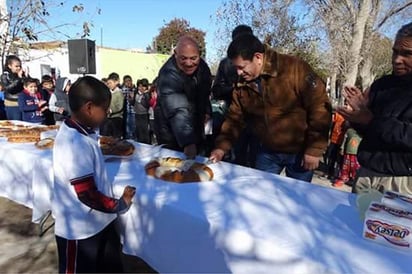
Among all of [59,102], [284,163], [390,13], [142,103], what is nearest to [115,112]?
[142,103]

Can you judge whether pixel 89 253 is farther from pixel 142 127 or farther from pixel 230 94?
pixel 142 127

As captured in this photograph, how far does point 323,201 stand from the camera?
177 cm

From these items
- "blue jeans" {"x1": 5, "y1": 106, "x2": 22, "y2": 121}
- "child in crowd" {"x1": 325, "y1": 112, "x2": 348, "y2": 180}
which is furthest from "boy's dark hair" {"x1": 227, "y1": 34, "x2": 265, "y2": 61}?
"blue jeans" {"x1": 5, "y1": 106, "x2": 22, "y2": 121}

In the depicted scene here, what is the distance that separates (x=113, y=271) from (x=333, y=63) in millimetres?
12101

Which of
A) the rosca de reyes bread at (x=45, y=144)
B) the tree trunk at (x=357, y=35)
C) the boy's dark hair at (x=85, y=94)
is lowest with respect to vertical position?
the rosca de reyes bread at (x=45, y=144)

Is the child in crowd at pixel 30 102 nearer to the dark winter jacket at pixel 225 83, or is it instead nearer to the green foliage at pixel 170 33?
the dark winter jacket at pixel 225 83

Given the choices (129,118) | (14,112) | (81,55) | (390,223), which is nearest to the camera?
(390,223)

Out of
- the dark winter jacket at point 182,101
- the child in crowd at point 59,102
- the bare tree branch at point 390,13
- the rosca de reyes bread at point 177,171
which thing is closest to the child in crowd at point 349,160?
the dark winter jacket at point 182,101

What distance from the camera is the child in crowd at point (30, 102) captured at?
5.77m

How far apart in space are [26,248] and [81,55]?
6225 millimetres

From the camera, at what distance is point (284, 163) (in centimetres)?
254

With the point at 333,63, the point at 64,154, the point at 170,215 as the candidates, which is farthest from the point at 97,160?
the point at 333,63

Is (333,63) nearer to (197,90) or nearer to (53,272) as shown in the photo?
(197,90)

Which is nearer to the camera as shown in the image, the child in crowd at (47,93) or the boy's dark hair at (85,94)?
the boy's dark hair at (85,94)
